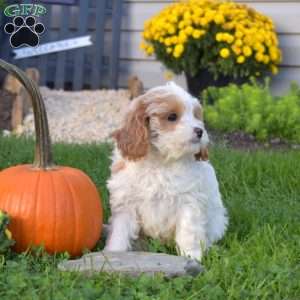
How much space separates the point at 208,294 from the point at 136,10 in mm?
6550

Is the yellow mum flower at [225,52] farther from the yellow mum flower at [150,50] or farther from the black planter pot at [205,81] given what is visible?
the yellow mum flower at [150,50]

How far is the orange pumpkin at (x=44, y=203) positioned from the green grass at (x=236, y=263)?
0.36 ft

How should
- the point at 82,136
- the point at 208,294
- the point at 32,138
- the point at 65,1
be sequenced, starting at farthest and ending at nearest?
the point at 65,1 → the point at 82,136 → the point at 32,138 → the point at 208,294

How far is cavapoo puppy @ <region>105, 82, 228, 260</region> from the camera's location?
12.3ft

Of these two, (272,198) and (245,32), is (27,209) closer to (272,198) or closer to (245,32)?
(272,198)

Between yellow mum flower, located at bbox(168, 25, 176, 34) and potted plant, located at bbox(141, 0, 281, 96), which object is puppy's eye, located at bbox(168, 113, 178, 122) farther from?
yellow mum flower, located at bbox(168, 25, 176, 34)

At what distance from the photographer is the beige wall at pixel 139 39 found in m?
8.44

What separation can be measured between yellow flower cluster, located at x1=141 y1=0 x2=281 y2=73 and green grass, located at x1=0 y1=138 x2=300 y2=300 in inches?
95.9

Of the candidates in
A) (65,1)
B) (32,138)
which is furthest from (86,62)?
(32,138)

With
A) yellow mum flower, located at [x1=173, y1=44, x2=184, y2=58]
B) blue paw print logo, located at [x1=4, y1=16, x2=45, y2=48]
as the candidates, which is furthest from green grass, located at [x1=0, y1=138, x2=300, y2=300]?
yellow mum flower, located at [x1=173, y1=44, x2=184, y2=58]

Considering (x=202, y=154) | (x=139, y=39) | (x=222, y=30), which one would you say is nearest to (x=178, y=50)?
(x=222, y=30)

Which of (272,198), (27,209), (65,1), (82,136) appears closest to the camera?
(27,209)

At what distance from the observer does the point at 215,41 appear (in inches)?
311

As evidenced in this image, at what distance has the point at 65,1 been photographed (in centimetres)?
920
